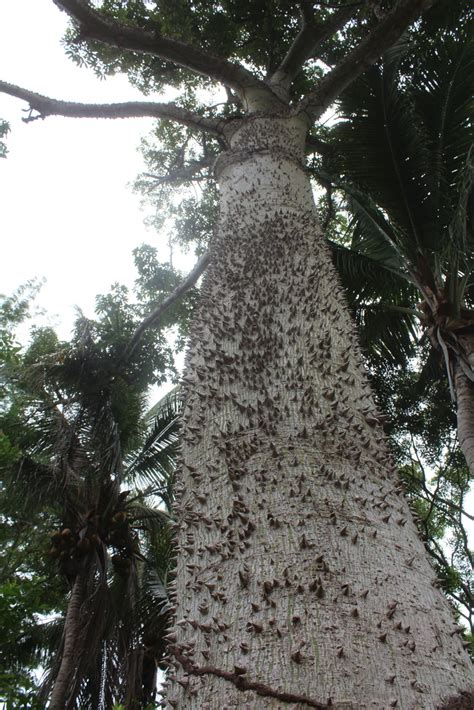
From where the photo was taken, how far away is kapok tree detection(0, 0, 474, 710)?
42.1 inches

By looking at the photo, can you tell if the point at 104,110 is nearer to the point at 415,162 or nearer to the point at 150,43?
the point at 150,43

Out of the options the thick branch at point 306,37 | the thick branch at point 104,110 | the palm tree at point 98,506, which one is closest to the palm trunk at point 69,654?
the palm tree at point 98,506

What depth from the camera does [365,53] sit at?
187 inches

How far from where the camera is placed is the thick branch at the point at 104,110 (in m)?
4.70

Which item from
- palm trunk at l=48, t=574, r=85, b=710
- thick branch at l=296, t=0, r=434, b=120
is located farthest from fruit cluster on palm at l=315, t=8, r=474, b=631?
palm trunk at l=48, t=574, r=85, b=710

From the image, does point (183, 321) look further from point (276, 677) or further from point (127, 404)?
point (276, 677)

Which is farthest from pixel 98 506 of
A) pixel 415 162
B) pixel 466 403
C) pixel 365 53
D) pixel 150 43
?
pixel 365 53

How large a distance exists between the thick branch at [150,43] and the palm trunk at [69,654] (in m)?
5.51

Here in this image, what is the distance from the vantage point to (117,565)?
6891 millimetres

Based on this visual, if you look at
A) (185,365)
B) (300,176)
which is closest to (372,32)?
(300,176)

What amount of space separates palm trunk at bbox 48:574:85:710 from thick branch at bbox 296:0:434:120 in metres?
5.43

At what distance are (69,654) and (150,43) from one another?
587 centimetres

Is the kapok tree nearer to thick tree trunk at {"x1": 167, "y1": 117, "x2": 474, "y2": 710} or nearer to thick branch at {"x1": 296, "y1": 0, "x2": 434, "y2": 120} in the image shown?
thick tree trunk at {"x1": 167, "y1": 117, "x2": 474, "y2": 710}

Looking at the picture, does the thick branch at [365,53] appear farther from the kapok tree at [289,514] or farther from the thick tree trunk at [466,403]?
the thick tree trunk at [466,403]
